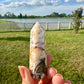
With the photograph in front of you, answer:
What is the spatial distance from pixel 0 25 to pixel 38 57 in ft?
59.5

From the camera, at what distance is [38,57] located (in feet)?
6.39

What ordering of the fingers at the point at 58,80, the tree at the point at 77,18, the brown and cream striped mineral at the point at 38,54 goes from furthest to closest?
1. the tree at the point at 77,18
2. the brown and cream striped mineral at the point at 38,54
3. the fingers at the point at 58,80

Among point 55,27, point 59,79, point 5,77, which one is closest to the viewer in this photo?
point 59,79

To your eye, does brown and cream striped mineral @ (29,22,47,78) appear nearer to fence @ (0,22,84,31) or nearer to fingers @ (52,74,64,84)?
fingers @ (52,74,64,84)

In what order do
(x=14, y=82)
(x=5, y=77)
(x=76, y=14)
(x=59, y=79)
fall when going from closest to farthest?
(x=59, y=79)
(x=14, y=82)
(x=5, y=77)
(x=76, y=14)

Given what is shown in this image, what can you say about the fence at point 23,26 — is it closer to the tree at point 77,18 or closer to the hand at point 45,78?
the tree at point 77,18

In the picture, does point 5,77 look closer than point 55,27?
Yes

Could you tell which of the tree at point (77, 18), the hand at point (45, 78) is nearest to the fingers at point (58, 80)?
the hand at point (45, 78)

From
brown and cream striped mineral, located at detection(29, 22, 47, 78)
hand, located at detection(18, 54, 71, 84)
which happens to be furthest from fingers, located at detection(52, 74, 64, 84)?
brown and cream striped mineral, located at detection(29, 22, 47, 78)

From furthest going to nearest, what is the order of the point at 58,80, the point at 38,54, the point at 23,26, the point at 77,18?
the point at 23,26 → the point at 77,18 → the point at 38,54 → the point at 58,80

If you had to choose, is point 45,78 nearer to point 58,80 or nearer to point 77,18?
point 58,80

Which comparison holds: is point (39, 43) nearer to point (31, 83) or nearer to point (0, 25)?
point (31, 83)

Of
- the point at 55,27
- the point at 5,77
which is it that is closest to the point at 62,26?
the point at 55,27

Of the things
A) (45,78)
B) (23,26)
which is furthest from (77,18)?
(45,78)
